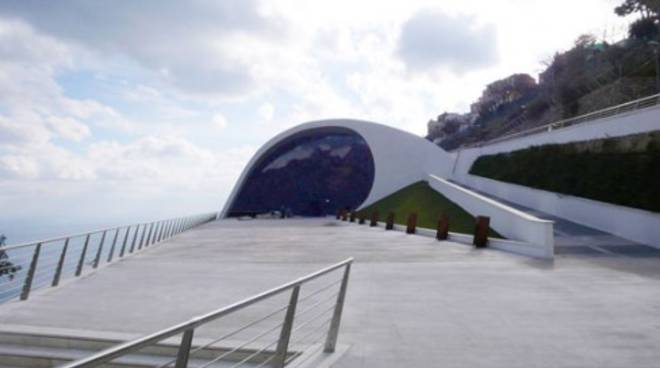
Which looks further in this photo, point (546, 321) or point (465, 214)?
point (465, 214)

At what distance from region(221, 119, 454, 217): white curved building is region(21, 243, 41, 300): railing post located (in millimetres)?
33636

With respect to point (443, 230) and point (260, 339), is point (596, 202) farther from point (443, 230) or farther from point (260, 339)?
point (260, 339)

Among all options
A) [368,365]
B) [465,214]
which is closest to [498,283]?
[368,365]

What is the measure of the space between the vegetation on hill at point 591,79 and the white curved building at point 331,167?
1194 centimetres

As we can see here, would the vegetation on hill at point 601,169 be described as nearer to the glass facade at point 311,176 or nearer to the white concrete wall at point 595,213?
the white concrete wall at point 595,213

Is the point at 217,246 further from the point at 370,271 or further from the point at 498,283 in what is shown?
the point at 498,283

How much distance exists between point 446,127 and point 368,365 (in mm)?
77880

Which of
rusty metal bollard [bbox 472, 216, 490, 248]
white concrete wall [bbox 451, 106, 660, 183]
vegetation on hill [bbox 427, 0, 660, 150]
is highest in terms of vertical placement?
vegetation on hill [bbox 427, 0, 660, 150]

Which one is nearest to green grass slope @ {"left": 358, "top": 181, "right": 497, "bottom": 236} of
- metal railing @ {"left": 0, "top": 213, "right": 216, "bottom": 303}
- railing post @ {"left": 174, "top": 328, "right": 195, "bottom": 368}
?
metal railing @ {"left": 0, "top": 213, "right": 216, "bottom": 303}

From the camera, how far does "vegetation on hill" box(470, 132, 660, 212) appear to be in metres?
14.2

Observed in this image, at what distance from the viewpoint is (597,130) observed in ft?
63.7

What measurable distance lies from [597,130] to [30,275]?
747 inches

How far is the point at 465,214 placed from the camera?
71.4 feet

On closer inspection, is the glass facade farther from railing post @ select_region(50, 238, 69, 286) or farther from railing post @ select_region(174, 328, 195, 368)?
railing post @ select_region(174, 328, 195, 368)
